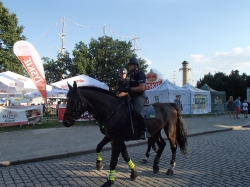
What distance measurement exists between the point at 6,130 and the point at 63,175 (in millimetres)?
9147

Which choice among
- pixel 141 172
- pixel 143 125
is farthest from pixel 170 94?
pixel 143 125

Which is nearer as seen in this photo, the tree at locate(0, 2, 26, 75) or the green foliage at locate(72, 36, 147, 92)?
the tree at locate(0, 2, 26, 75)

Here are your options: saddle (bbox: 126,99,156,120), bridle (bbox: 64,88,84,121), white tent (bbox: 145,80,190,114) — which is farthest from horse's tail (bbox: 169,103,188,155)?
white tent (bbox: 145,80,190,114)

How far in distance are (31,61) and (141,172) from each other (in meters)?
11.4

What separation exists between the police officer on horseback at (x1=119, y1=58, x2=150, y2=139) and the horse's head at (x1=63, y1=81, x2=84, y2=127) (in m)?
0.97

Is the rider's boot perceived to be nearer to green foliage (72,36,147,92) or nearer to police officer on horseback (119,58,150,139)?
police officer on horseback (119,58,150,139)

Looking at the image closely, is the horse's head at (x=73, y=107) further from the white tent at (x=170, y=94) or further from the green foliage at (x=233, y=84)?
the green foliage at (x=233, y=84)

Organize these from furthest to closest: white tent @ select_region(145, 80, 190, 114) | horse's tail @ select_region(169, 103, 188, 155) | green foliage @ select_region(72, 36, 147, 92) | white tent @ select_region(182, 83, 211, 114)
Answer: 1. green foliage @ select_region(72, 36, 147, 92)
2. white tent @ select_region(182, 83, 211, 114)
3. white tent @ select_region(145, 80, 190, 114)
4. horse's tail @ select_region(169, 103, 188, 155)

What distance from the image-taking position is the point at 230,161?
693 centimetres

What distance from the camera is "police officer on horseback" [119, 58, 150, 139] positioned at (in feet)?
16.8

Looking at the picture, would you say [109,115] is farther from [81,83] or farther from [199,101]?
[199,101]

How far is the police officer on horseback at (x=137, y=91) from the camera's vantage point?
5133 millimetres

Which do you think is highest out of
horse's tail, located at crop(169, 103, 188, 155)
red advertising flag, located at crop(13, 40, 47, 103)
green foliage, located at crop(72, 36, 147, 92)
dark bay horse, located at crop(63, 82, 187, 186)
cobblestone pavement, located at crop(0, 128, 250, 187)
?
green foliage, located at crop(72, 36, 147, 92)

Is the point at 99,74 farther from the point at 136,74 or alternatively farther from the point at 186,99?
the point at 136,74
